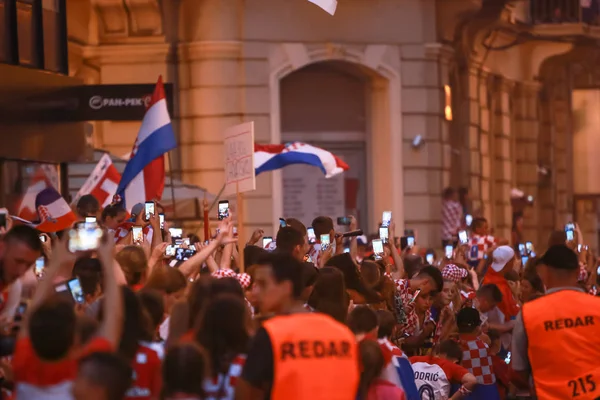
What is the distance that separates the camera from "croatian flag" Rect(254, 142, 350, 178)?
1945 cm

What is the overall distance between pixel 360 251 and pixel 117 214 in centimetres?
579

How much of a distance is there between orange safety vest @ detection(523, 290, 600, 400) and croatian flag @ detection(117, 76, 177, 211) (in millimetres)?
7734

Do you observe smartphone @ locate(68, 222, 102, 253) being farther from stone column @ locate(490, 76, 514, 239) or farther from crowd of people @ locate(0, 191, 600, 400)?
stone column @ locate(490, 76, 514, 239)

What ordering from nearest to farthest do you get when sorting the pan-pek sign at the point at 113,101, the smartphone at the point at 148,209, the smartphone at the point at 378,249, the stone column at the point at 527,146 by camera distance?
the smartphone at the point at 148,209
the smartphone at the point at 378,249
the pan-pek sign at the point at 113,101
the stone column at the point at 527,146

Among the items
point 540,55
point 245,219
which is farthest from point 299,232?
point 540,55

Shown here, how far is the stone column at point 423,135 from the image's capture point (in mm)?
25078

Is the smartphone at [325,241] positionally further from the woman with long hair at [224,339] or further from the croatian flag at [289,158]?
the croatian flag at [289,158]

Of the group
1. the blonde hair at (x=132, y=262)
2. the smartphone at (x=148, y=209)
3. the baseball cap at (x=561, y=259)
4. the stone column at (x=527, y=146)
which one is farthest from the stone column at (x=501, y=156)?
the blonde hair at (x=132, y=262)

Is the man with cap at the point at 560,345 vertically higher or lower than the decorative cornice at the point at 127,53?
lower

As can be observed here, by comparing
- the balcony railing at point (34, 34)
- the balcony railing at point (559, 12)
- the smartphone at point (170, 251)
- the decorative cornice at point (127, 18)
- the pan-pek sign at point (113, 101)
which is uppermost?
the balcony railing at point (559, 12)

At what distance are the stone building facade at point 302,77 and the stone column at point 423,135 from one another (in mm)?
21

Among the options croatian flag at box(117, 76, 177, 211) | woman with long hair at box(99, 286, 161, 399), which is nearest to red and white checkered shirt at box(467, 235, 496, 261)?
croatian flag at box(117, 76, 177, 211)

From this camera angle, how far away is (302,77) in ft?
83.5

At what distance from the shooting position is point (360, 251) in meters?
17.6
